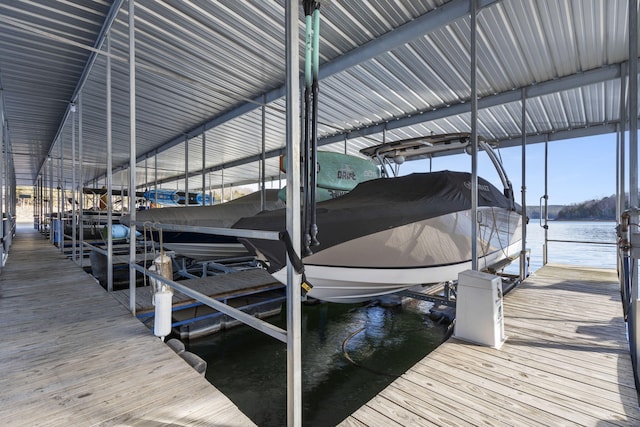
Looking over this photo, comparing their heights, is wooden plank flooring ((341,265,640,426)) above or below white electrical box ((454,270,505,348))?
below

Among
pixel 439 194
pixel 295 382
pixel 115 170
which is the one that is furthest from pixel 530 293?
pixel 115 170

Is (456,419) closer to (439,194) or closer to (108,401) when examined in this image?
(108,401)

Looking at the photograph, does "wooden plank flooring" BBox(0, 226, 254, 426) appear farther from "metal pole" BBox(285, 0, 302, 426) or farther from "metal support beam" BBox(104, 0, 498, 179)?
"metal support beam" BBox(104, 0, 498, 179)

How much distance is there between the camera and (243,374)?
363cm

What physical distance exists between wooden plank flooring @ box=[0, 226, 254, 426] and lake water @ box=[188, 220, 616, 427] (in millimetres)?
1195

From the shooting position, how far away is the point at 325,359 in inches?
160

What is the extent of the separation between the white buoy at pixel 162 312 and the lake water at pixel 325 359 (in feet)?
3.72

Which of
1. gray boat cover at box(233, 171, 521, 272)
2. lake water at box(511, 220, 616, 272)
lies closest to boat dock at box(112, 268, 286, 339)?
gray boat cover at box(233, 171, 521, 272)

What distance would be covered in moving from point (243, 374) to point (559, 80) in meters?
6.05

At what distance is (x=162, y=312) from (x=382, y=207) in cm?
210

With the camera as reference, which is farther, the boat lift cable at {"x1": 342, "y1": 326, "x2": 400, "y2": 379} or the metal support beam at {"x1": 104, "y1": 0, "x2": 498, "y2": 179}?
the boat lift cable at {"x1": 342, "y1": 326, "x2": 400, "y2": 379}

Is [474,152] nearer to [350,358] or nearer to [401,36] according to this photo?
[401,36]

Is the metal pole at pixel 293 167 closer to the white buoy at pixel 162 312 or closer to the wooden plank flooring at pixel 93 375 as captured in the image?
the wooden plank flooring at pixel 93 375

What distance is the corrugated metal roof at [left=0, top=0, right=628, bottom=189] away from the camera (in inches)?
146
